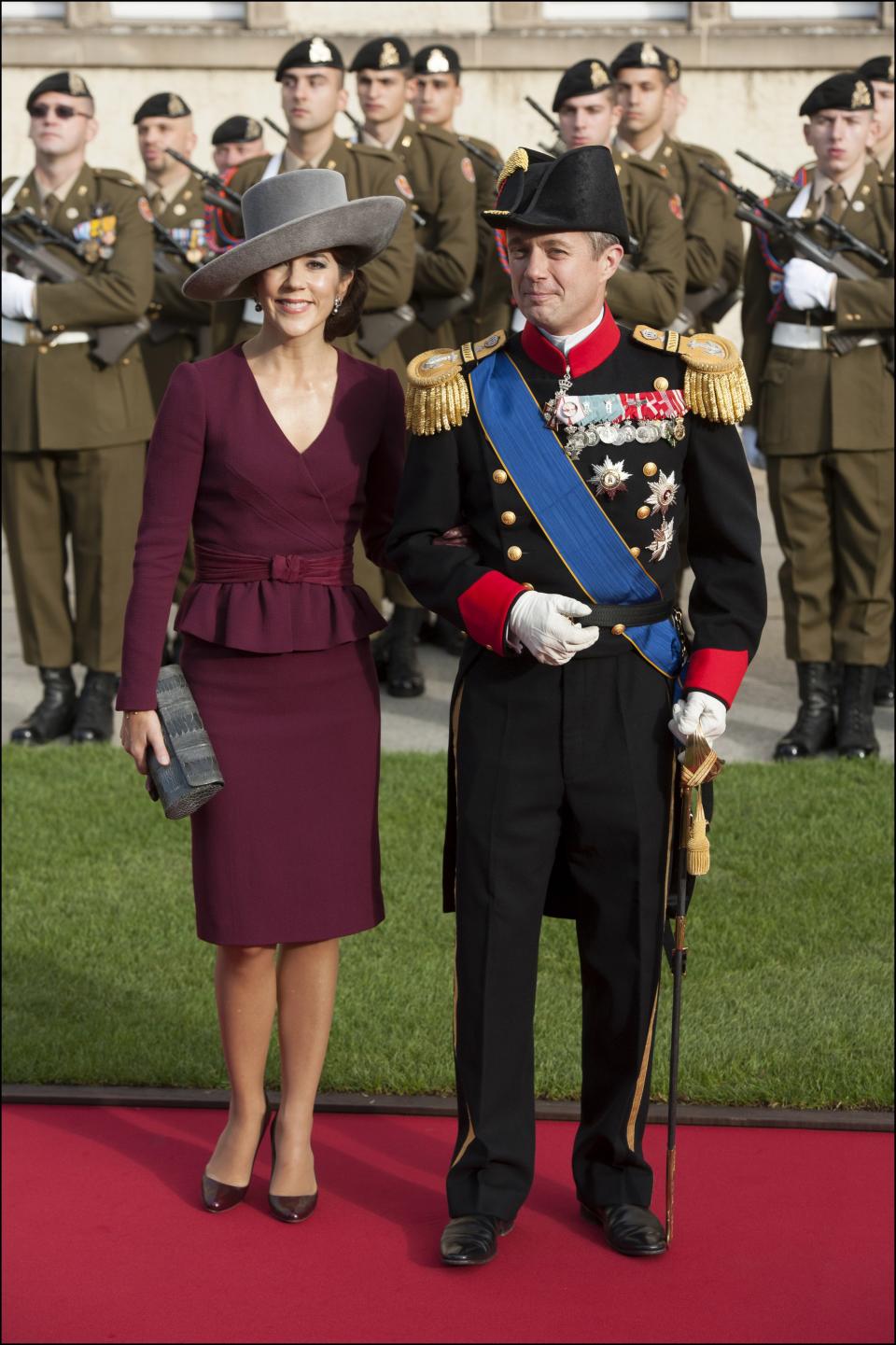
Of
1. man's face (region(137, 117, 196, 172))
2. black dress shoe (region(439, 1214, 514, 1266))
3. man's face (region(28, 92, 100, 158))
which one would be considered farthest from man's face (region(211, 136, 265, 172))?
black dress shoe (region(439, 1214, 514, 1266))

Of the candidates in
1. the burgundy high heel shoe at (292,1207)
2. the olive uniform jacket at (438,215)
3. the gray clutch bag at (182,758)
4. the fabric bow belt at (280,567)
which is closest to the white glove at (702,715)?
the fabric bow belt at (280,567)

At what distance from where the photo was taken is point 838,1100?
483cm

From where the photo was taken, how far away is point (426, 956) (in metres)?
5.77

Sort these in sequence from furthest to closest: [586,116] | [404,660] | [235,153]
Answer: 1. [235,153]
2. [404,660]
3. [586,116]

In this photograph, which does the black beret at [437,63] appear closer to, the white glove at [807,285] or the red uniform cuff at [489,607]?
the white glove at [807,285]

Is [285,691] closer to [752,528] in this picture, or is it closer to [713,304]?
[752,528]

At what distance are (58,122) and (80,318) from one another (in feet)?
2.44

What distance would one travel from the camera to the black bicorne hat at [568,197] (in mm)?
3547

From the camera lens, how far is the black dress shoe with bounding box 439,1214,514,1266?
390 cm

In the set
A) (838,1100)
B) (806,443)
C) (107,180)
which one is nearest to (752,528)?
(838,1100)

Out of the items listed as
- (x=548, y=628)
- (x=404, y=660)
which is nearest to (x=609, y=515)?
(x=548, y=628)

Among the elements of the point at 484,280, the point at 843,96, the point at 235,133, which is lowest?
the point at 484,280

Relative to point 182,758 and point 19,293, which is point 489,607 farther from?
point 19,293

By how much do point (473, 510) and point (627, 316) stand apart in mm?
4424
